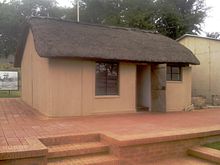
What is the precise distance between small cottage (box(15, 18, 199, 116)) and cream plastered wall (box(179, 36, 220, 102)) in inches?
129

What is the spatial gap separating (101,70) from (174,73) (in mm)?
4806

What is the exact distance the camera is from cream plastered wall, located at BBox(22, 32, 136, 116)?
12.5 metres

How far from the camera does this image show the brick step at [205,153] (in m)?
7.96

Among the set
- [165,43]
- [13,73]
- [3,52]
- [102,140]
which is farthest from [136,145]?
[3,52]

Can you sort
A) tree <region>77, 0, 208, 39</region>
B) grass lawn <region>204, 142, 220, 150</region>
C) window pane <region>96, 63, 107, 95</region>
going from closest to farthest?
grass lawn <region>204, 142, 220, 150</region> < window pane <region>96, 63, 107, 95</region> < tree <region>77, 0, 208, 39</region>

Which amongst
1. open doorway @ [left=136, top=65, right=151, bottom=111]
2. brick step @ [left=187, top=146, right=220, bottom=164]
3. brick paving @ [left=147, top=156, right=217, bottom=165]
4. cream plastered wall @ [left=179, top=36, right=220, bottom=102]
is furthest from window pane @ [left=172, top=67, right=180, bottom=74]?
brick paving @ [left=147, top=156, right=217, bottom=165]

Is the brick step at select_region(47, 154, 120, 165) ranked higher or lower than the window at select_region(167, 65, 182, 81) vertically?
lower

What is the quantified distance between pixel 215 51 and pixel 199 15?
72.0 feet

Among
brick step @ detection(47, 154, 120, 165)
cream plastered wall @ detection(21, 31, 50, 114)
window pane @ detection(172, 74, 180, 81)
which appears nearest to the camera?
brick step @ detection(47, 154, 120, 165)

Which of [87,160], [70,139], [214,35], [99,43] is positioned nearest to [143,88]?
[99,43]

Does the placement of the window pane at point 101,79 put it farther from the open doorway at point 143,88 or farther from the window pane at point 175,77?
the window pane at point 175,77

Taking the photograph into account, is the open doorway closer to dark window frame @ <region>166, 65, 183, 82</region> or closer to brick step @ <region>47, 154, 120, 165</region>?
dark window frame @ <region>166, 65, 183, 82</region>

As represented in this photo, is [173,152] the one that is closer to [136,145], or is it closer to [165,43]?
[136,145]

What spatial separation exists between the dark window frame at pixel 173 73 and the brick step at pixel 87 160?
9.28 metres
